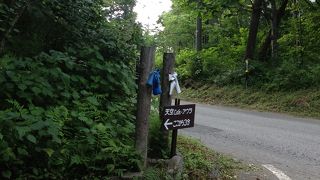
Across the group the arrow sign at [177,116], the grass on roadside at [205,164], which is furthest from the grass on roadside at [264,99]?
the arrow sign at [177,116]

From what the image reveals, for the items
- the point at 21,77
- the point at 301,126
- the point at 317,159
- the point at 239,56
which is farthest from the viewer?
the point at 239,56

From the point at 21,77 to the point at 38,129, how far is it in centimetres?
113

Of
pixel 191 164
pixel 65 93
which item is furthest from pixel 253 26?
pixel 65 93

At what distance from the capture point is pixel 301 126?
13000mm

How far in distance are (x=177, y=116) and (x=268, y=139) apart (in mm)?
5180

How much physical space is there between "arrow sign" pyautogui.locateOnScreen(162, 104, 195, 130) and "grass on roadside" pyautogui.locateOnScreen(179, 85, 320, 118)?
1151 cm

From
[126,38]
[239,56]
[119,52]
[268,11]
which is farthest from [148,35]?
[239,56]

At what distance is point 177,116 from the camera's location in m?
5.83

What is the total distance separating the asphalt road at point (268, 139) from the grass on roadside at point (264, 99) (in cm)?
231

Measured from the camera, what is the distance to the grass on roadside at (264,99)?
17244 mm

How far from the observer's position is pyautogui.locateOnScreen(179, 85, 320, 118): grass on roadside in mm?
17244

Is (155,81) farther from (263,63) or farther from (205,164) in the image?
(263,63)

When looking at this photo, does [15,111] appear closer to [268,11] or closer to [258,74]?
[258,74]

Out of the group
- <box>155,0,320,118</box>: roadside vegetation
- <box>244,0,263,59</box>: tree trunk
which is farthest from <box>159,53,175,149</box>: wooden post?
<box>244,0,263,59</box>: tree trunk
